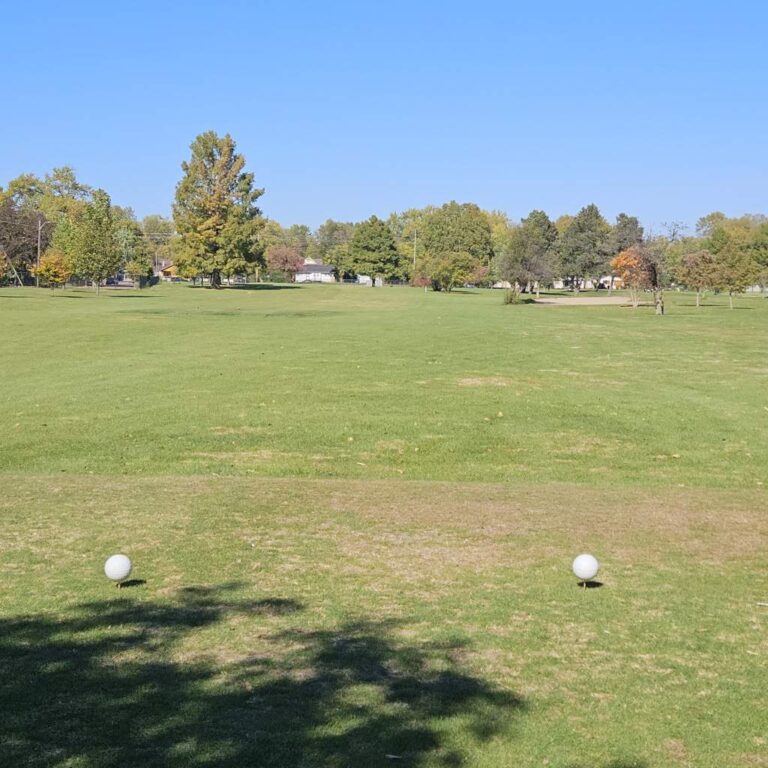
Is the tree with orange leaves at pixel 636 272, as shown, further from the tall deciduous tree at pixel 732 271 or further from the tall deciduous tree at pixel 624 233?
the tall deciduous tree at pixel 624 233

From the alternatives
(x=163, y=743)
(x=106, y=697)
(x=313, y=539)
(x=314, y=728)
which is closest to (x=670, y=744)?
(x=314, y=728)

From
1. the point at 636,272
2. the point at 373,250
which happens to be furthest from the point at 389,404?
the point at 373,250

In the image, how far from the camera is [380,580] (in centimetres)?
993

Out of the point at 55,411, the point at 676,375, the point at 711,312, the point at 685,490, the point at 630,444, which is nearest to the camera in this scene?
the point at 685,490

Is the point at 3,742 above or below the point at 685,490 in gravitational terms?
above

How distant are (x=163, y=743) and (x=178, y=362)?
29.3 metres

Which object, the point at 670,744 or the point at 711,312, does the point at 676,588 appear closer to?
the point at 670,744

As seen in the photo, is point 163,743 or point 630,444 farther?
point 630,444

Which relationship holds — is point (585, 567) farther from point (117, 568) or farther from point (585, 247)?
point (585, 247)

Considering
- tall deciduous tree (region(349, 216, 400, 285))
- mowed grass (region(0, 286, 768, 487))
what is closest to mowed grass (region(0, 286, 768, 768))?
mowed grass (region(0, 286, 768, 487))

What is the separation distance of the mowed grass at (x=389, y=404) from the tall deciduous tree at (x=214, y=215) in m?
68.3

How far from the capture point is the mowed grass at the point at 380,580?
6328 millimetres

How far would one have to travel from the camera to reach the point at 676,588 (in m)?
9.93

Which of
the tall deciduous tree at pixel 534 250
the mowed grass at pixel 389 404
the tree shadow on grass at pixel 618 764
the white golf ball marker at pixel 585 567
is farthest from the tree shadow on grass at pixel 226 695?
the tall deciduous tree at pixel 534 250
